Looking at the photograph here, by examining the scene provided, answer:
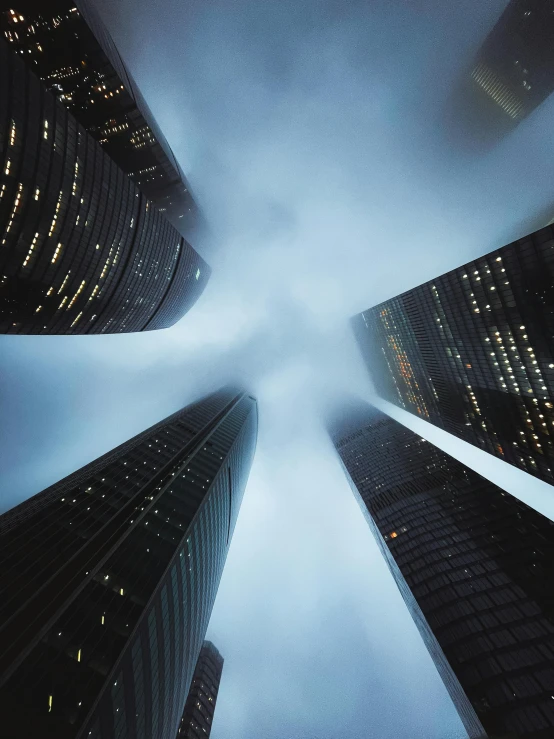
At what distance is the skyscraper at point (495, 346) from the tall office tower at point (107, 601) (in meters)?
74.9

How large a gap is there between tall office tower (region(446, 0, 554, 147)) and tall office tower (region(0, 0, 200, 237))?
154 metres

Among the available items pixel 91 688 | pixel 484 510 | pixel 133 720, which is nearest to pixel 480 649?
pixel 484 510

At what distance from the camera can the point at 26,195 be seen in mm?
48312

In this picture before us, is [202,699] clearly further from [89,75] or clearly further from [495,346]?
[89,75]

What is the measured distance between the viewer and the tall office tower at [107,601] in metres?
27.8

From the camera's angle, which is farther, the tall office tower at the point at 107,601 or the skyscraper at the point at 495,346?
the skyscraper at the point at 495,346

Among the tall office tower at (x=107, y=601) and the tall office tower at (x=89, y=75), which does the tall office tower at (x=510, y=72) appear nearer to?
the tall office tower at (x=89, y=75)

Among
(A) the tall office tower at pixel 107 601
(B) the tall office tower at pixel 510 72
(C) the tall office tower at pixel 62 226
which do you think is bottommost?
(A) the tall office tower at pixel 107 601

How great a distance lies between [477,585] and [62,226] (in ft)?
362

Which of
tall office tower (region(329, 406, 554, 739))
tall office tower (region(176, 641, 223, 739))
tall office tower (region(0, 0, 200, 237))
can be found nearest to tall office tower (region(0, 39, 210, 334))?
tall office tower (region(0, 0, 200, 237))

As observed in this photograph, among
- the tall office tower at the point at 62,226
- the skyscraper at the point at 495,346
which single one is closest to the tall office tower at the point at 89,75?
the tall office tower at the point at 62,226

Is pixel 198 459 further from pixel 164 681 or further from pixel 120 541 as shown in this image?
pixel 164 681

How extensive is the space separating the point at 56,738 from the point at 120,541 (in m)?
23.8

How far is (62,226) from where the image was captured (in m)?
56.8
